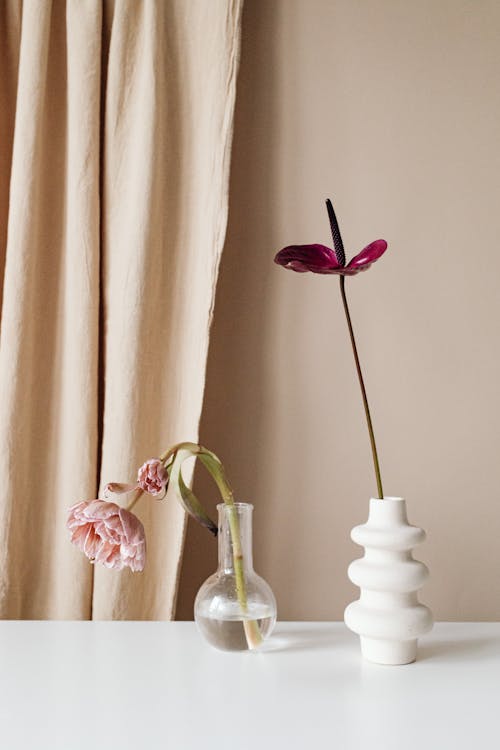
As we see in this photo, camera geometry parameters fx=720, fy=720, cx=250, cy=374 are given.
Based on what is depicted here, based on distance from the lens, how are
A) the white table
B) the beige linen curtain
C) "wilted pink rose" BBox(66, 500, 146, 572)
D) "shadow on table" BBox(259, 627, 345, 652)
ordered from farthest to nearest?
the beige linen curtain
"shadow on table" BBox(259, 627, 345, 652)
"wilted pink rose" BBox(66, 500, 146, 572)
the white table

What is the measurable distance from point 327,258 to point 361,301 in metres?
0.33

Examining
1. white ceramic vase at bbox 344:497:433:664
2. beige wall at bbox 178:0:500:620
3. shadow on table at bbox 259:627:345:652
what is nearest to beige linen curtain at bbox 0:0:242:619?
beige wall at bbox 178:0:500:620

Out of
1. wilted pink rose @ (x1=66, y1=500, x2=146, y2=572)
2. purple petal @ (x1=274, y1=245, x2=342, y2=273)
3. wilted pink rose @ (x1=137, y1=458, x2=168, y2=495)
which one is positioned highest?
purple petal @ (x1=274, y1=245, x2=342, y2=273)

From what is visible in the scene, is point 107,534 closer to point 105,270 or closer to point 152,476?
point 152,476

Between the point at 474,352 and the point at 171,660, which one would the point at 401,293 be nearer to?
the point at 474,352

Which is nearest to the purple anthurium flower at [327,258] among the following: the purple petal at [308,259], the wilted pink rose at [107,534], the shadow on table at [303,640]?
the purple petal at [308,259]

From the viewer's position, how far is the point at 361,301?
117 cm

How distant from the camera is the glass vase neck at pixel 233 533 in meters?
0.85

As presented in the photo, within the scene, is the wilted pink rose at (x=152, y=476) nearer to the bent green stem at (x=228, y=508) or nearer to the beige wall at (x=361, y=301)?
the bent green stem at (x=228, y=508)

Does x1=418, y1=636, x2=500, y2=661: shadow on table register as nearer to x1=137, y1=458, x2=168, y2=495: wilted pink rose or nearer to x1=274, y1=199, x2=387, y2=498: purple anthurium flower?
x1=274, y1=199, x2=387, y2=498: purple anthurium flower

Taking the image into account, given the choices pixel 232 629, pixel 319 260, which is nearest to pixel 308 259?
pixel 319 260

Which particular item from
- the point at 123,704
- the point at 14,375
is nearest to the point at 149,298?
the point at 14,375

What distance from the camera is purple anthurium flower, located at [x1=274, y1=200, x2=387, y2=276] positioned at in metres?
0.83

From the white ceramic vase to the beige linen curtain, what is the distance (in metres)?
0.33
